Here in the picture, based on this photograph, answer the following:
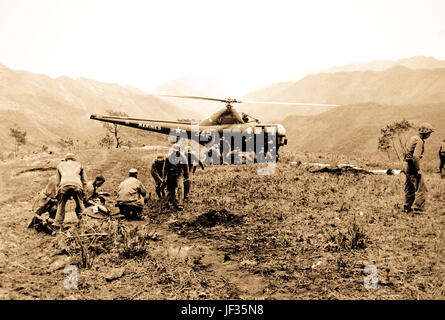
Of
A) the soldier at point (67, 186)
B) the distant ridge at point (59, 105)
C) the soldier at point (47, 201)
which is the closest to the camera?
the soldier at point (67, 186)

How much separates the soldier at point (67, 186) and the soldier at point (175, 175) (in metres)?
2.47

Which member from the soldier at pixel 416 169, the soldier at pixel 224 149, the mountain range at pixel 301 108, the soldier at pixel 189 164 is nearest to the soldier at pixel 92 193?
the soldier at pixel 189 164

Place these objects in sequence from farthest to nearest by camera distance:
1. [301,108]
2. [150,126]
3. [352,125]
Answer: [301,108] → [352,125] → [150,126]

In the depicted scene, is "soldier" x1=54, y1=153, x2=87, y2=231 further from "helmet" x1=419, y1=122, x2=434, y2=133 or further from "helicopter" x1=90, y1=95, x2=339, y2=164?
"helmet" x1=419, y1=122, x2=434, y2=133

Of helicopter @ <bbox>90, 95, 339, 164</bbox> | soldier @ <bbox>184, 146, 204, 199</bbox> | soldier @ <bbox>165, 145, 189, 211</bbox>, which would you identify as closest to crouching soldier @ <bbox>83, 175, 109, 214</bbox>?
soldier @ <bbox>165, 145, 189, 211</bbox>

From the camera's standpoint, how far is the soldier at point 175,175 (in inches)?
351

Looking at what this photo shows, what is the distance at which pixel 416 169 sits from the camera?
288 inches

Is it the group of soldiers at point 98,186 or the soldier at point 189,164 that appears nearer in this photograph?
the group of soldiers at point 98,186

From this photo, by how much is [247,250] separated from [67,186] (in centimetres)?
415

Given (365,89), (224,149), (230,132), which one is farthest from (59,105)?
(365,89)

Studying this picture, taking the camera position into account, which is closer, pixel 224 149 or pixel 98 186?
pixel 98 186

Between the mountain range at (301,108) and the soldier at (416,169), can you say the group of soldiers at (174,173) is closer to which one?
the soldier at (416,169)

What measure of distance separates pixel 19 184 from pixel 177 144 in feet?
21.4

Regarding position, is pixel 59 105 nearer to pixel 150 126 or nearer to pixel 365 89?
pixel 150 126
